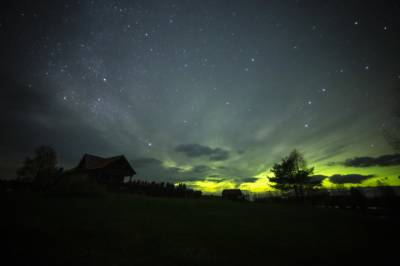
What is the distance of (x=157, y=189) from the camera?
2611 centimetres

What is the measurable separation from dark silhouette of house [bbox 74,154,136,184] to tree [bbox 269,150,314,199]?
29537mm

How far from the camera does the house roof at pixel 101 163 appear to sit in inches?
1231

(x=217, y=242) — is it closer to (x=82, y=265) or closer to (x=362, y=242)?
(x=82, y=265)

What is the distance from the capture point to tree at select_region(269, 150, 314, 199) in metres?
31.6

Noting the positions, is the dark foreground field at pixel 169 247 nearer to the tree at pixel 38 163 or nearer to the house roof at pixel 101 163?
the house roof at pixel 101 163

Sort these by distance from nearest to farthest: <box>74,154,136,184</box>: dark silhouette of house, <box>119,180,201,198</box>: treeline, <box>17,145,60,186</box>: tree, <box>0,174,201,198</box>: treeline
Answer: <box>0,174,201,198</box>: treeline, <box>119,180,201,198</box>: treeline, <box>74,154,136,184</box>: dark silhouette of house, <box>17,145,60,186</box>: tree

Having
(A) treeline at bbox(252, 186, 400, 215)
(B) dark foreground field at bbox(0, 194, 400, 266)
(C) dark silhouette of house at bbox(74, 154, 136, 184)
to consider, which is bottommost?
(B) dark foreground field at bbox(0, 194, 400, 266)

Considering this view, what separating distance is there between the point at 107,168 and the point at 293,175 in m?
35.6

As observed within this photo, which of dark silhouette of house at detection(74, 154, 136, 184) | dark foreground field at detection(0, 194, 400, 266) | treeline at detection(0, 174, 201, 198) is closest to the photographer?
dark foreground field at detection(0, 194, 400, 266)

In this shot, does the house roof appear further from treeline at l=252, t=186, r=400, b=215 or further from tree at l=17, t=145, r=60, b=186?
treeline at l=252, t=186, r=400, b=215

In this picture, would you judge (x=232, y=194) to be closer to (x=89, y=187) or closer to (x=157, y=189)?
(x=157, y=189)

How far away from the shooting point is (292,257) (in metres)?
3.97

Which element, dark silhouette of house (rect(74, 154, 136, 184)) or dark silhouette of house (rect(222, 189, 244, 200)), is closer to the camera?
dark silhouette of house (rect(74, 154, 136, 184))

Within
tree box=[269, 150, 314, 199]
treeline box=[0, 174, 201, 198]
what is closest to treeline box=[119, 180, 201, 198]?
treeline box=[0, 174, 201, 198]
